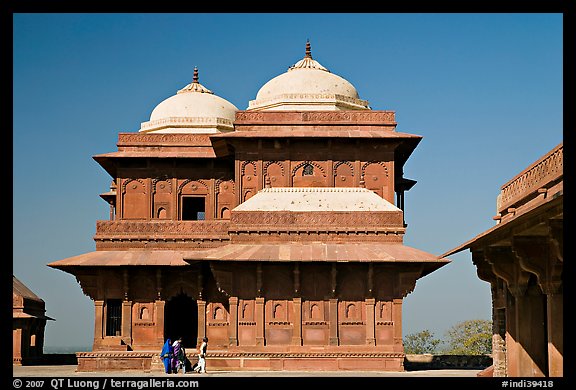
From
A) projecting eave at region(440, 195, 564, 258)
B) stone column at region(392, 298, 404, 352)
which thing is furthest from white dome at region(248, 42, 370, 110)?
projecting eave at region(440, 195, 564, 258)

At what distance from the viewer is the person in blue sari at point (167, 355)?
27.7 metres

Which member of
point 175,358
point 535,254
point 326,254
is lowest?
point 175,358

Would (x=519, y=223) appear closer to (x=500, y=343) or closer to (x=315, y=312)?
(x=500, y=343)

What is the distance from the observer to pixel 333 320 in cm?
2964

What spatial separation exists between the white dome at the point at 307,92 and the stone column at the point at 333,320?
33.4 ft

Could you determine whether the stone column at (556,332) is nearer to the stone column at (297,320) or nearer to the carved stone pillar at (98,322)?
the stone column at (297,320)

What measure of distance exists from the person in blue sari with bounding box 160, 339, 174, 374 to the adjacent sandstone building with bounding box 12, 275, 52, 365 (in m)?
12.2

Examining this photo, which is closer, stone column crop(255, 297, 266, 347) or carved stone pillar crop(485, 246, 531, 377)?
carved stone pillar crop(485, 246, 531, 377)

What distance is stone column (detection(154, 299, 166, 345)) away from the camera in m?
33.6

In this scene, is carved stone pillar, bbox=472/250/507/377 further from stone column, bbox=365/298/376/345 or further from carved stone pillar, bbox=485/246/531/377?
stone column, bbox=365/298/376/345

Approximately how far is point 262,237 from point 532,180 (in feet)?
40.0

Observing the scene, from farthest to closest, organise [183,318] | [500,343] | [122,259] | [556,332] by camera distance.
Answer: [183,318]
[122,259]
[500,343]
[556,332]

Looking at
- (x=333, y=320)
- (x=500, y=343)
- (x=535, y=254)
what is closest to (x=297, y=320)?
(x=333, y=320)

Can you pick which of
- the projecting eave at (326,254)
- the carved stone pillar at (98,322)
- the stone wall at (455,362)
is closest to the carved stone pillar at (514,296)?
the projecting eave at (326,254)
